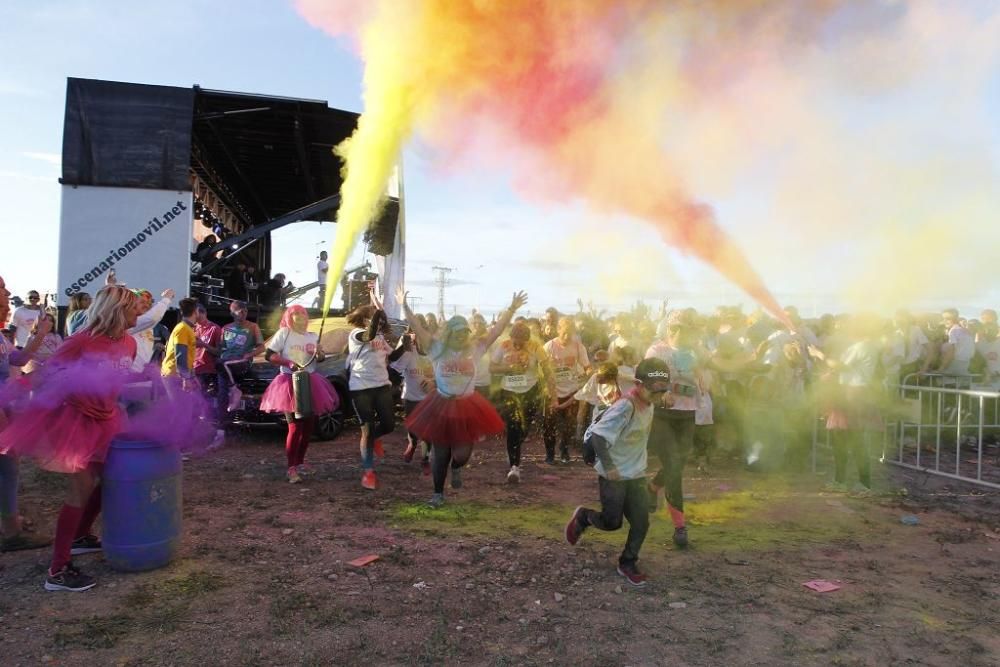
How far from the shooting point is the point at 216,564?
15.3 feet

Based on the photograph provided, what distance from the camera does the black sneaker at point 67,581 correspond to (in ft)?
13.6

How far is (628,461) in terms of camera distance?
15.2ft

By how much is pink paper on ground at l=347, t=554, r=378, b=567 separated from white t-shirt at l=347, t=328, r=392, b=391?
2.28 metres

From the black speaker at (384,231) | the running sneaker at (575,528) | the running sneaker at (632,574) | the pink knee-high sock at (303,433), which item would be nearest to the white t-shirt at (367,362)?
the pink knee-high sock at (303,433)

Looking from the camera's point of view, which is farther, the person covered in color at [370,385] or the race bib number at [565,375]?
the race bib number at [565,375]

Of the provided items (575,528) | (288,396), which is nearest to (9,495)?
(288,396)

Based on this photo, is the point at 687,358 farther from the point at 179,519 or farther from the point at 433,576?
the point at 179,519

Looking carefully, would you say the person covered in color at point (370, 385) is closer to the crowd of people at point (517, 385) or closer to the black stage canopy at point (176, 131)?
the crowd of people at point (517, 385)

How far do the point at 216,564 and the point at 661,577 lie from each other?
306cm

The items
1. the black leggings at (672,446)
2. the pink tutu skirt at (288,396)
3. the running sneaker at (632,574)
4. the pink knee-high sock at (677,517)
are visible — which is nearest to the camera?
the running sneaker at (632,574)

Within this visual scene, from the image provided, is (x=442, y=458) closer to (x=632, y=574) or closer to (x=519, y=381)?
(x=519, y=381)

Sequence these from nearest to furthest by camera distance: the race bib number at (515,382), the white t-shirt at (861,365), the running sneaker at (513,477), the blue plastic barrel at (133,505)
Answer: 1. the blue plastic barrel at (133,505)
2. the white t-shirt at (861,365)
3. the running sneaker at (513,477)
4. the race bib number at (515,382)

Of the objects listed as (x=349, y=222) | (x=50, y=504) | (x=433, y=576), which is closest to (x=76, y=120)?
(x=349, y=222)

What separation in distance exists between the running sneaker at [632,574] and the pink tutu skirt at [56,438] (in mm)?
3457
